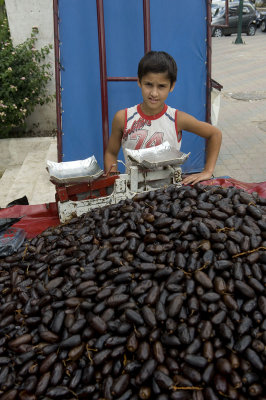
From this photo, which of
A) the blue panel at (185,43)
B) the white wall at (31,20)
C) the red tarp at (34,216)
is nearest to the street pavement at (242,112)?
the blue panel at (185,43)

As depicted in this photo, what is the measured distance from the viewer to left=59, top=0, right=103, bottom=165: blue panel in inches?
165

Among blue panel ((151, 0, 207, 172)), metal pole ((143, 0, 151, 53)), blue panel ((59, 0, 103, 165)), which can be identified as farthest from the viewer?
blue panel ((151, 0, 207, 172))

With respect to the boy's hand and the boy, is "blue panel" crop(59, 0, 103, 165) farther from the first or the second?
the boy's hand

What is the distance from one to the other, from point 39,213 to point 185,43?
10.1 ft

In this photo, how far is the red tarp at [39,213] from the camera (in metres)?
2.73

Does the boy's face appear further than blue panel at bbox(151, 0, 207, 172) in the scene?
No

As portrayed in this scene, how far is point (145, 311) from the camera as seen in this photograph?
1.61 metres

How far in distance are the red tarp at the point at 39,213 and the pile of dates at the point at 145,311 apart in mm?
579

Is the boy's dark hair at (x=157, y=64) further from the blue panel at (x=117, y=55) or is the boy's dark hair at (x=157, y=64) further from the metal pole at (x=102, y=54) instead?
the blue panel at (x=117, y=55)

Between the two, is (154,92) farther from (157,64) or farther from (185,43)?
(185,43)

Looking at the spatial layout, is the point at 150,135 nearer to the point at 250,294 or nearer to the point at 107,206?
the point at 107,206

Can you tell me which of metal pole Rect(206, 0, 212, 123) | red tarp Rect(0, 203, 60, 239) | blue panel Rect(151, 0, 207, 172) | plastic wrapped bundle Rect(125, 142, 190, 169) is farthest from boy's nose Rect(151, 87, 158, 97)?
metal pole Rect(206, 0, 212, 123)

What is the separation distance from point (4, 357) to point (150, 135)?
6.51ft

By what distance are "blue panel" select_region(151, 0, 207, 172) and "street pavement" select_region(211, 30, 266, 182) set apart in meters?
1.30
